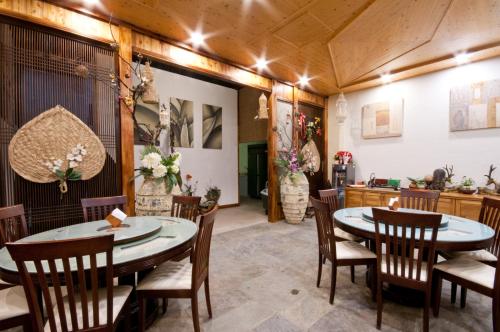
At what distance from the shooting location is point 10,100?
2.35 metres

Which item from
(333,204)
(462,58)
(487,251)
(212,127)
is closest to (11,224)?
(333,204)

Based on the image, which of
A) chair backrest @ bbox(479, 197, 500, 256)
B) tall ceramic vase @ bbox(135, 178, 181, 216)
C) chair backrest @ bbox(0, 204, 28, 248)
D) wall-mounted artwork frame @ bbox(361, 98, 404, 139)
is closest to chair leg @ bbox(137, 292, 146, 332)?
chair backrest @ bbox(0, 204, 28, 248)

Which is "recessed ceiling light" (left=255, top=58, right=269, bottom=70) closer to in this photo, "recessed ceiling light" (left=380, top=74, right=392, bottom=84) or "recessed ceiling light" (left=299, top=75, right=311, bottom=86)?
"recessed ceiling light" (left=299, top=75, right=311, bottom=86)

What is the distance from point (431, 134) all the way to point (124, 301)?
549 centimetres

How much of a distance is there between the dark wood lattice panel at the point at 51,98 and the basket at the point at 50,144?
0.07m

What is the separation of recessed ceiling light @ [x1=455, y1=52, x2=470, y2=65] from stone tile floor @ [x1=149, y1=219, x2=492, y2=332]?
3589 millimetres

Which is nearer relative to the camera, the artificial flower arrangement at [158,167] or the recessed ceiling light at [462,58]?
the artificial flower arrangement at [158,167]

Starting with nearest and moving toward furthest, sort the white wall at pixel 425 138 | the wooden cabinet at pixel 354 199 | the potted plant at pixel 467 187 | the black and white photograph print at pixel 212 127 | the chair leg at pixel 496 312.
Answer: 1. the chair leg at pixel 496 312
2. the potted plant at pixel 467 187
3. the white wall at pixel 425 138
4. the wooden cabinet at pixel 354 199
5. the black and white photograph print at pixel 212 127

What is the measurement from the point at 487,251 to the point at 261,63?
3.95 metres

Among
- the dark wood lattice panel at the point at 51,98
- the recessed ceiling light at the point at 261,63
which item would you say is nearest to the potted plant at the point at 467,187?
the recessed ceiling light at the point at 261,63

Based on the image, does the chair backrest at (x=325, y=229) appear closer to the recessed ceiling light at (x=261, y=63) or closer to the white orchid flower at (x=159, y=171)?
the white orchid flower at (x=159, y=171)

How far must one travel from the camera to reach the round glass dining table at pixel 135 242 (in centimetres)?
130

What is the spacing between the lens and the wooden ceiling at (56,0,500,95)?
269cm

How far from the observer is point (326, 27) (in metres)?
3.14
